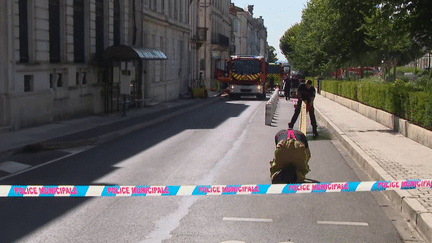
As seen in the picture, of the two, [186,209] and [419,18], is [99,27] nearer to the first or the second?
[419,18]

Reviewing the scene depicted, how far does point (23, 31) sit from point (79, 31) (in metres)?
4.91

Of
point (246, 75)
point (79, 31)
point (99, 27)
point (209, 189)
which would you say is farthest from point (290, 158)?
point (246, 75)

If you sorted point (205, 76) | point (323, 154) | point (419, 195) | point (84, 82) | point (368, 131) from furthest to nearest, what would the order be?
1. point (205, 76)
2. point (84, 82)
3. point (368, 131)
4. point (323, 154)
5. point (419, 195)

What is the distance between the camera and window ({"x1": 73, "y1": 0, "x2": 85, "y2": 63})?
23906mm

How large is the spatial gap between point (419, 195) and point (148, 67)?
26089mm

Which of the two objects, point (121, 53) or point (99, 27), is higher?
point (99, 27)

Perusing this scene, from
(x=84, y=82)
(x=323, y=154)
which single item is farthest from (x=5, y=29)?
(x=323, y=154)

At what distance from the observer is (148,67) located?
110ft

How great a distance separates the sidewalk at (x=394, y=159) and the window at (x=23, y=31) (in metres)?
9.83

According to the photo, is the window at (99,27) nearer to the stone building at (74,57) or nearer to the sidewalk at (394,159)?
the stone building at (74,57)

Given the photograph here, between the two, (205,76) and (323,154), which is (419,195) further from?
(205,76)

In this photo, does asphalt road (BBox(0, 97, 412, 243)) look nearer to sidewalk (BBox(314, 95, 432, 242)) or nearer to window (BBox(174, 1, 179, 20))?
sidewalk (BBox(314, 95, 432, 242))

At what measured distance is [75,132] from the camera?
18406 millimetres

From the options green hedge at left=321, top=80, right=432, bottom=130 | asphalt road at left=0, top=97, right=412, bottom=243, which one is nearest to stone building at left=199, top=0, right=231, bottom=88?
green hedge at left=321, top=80, right=432, bottom=130
